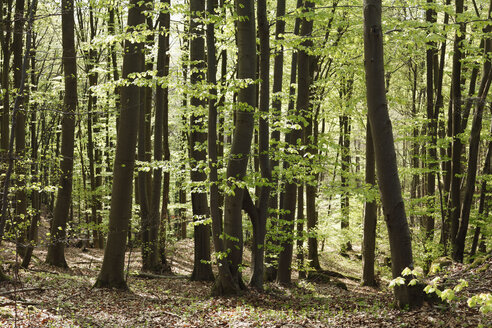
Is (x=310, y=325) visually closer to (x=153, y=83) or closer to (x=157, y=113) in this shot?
(x=153, y=83)

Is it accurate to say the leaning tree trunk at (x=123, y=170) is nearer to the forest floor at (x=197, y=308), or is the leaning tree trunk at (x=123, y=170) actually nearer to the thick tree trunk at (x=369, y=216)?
the forest floor at (x=197, y=308)

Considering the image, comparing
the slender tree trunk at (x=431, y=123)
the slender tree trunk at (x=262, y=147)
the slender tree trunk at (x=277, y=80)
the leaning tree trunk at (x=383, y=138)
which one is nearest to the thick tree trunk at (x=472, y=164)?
the slender tree trunk at (x=431, y=123)

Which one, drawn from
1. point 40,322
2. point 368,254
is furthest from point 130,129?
point 368,254

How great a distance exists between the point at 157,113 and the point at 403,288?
28.8 ft

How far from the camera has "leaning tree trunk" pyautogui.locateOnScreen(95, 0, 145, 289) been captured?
9.41m

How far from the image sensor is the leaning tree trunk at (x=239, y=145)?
8430 millimetres

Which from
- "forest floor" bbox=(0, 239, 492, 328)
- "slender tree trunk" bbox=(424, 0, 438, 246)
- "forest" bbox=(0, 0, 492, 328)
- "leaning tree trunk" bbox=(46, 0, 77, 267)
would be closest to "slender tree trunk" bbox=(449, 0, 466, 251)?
"forest" bbox=(0, 0, 492, 328)

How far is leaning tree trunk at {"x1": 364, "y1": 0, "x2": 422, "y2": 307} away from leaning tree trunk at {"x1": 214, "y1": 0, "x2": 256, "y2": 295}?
255 cm

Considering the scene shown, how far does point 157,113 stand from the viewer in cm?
1274

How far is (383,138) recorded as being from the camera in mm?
6344

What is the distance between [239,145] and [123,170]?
9.15ft

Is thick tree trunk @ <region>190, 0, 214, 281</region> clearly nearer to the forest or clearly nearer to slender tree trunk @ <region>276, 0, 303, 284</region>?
the forest

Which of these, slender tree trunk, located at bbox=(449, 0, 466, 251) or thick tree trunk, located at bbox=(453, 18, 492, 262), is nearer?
thick tree trunk, located at bbox=(453, 18, 492, 262)

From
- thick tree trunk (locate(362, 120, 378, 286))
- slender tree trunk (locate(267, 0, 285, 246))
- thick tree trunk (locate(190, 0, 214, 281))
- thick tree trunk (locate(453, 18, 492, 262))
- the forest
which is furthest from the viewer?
thick tree trunk (locate(362, 120, 378, 286))
